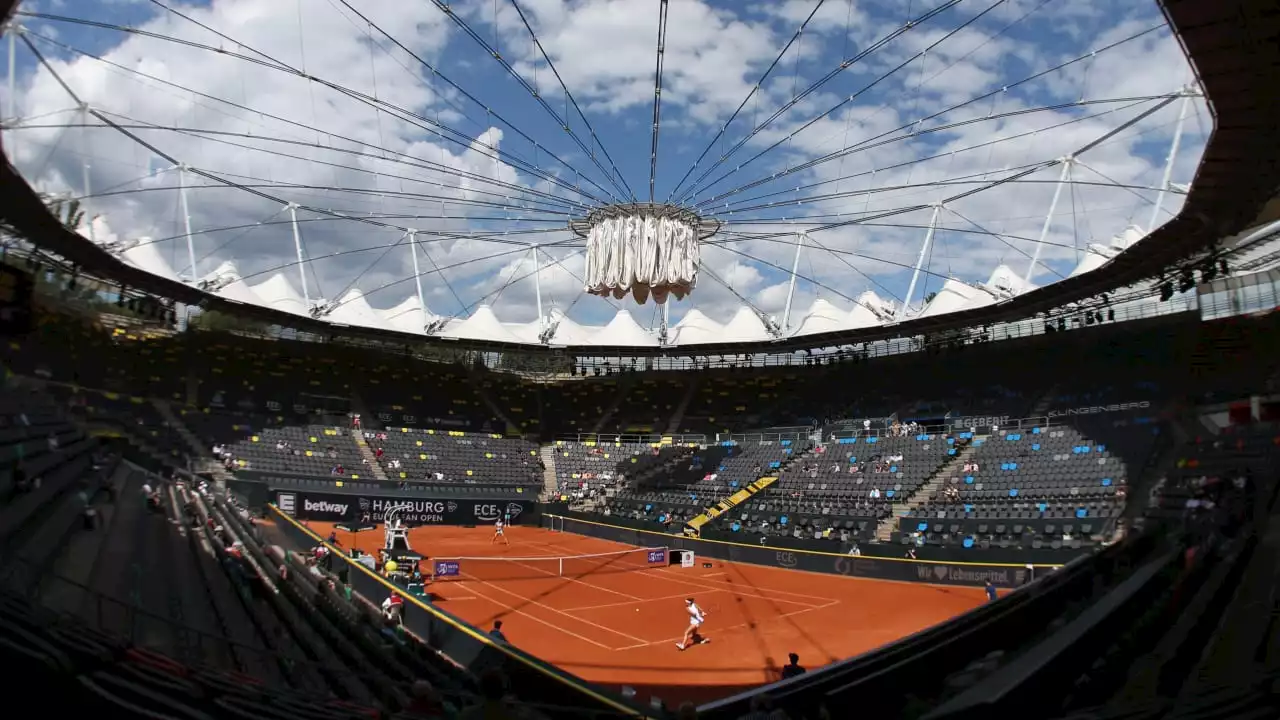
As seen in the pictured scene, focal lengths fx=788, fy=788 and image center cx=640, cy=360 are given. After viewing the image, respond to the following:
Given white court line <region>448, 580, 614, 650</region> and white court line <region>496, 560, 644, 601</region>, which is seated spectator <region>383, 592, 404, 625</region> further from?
white court line <region>496, 560, 644, 601</region>

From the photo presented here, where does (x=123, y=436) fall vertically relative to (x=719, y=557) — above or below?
above

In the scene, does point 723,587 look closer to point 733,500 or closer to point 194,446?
point 733,500

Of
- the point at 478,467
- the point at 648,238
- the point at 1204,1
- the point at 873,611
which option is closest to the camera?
the point at 1204,1

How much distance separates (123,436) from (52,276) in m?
8.38

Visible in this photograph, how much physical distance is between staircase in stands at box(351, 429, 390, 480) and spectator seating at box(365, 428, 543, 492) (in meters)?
0.33

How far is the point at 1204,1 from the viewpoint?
11.4m

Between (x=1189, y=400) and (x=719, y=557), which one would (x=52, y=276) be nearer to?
(x=719, y=557)

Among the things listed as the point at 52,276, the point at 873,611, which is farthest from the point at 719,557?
the point at 52,276

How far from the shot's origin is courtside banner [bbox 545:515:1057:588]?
27406 mm

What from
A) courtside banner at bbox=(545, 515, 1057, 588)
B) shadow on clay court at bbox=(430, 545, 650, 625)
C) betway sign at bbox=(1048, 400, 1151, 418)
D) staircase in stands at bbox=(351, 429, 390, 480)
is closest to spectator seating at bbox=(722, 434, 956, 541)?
courtside banner at bbox=(545, 515, 1057, 588)

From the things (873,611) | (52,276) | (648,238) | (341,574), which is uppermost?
(52,276)

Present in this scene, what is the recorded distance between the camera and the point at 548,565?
34438 millimetres

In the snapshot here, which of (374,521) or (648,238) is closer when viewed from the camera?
(648,238)

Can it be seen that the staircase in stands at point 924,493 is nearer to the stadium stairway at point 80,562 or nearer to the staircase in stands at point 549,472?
the staircase in stands at point 549,472
